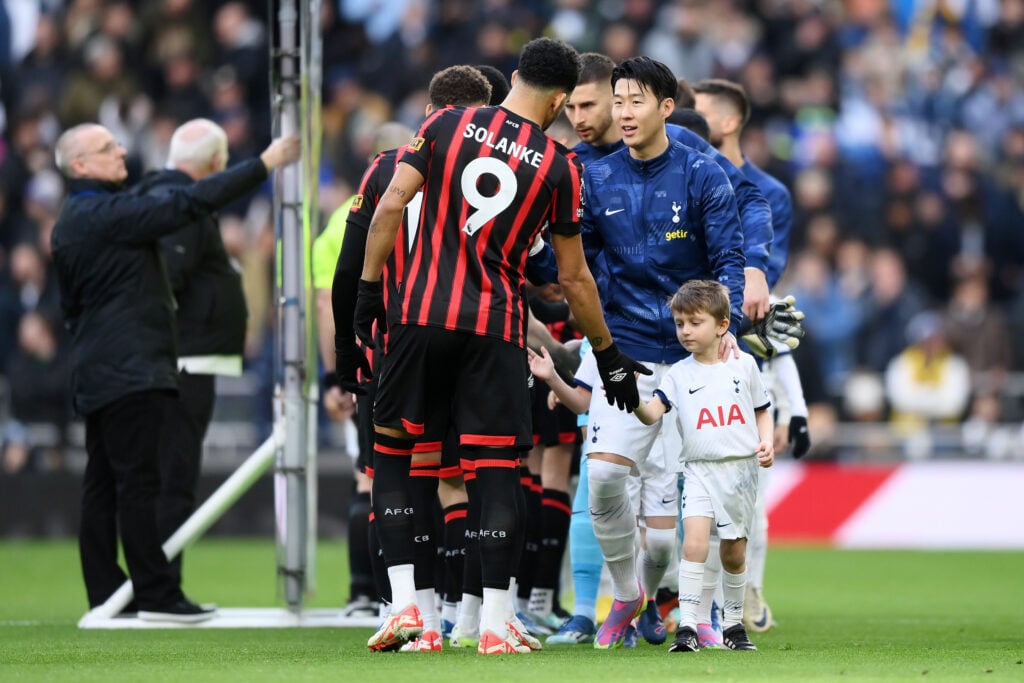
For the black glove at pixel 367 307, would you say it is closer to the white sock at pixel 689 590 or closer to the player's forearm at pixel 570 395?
the player's forearm at pixel 570 395

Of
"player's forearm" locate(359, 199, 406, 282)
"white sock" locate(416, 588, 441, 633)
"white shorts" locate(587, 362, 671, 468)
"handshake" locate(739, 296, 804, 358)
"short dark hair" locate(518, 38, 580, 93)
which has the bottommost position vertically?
"white sock" locate(416, 588, 441, 633)

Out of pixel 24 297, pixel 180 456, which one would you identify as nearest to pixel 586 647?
pixel 180 456

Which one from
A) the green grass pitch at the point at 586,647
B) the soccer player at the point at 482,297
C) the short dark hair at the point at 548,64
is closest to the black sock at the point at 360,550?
the green grass pitch at the point at 586,647

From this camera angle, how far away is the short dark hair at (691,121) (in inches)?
340

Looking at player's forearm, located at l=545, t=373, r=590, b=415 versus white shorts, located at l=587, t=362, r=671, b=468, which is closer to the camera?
white shorts, located at l=587, t=362, r=671, b=468

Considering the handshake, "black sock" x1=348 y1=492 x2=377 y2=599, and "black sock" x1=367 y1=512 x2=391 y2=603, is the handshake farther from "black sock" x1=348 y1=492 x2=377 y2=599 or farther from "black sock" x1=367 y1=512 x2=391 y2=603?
"black sock" x1=348 y1=492 x2=377 y2=599

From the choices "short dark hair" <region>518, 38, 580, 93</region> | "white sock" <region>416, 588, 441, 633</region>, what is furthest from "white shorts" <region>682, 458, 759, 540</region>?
"short dark hair" <region>518, 38, 580, 93</region>

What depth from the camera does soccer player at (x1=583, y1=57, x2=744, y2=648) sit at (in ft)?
23.8

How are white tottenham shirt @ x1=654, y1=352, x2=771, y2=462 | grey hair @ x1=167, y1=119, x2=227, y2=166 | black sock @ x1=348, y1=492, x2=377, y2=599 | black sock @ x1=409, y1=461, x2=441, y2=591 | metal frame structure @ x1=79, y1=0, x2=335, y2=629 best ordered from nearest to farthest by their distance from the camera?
black sock @ x1=409, y1=461, x2=441, y2=591
white tottenham shirt @ x1=654, y1=352, x2=771, y2=462
metal frame structure @ x1=79, y1=0, x2=335, y2=629
black sock @ x1=348, y1=492, x2=377, y2=599
grey hair @ x1=167, y1=119, x2=227, y2=166

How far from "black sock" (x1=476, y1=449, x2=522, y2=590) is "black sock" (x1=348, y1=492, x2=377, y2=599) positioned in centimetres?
269

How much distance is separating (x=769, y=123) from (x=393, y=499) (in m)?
13.0

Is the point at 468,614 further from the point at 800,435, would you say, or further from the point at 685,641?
the point at 800,435

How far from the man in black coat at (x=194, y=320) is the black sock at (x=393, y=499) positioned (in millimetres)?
2866

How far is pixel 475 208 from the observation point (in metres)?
6.57
